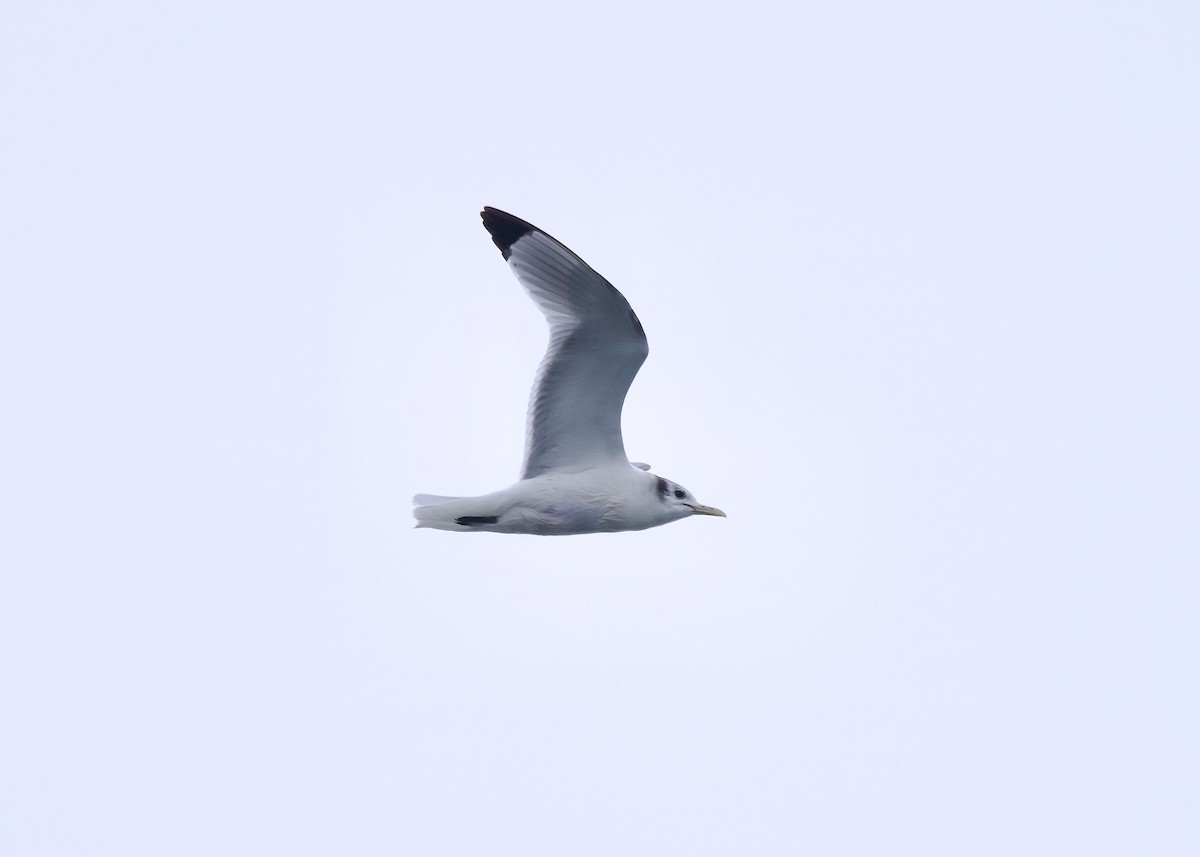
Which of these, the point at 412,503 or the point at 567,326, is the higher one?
the point at 567,326

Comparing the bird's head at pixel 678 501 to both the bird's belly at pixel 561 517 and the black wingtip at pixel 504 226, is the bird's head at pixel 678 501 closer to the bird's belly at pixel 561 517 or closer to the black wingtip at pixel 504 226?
the bird's belly at pixel 561 517

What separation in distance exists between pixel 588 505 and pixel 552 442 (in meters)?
0.57

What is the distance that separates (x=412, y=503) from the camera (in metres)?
11.7

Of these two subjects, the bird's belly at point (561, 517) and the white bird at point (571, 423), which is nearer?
the white bird at point (571, 423)

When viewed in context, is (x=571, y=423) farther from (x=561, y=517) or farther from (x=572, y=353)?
(x=561, y=517)

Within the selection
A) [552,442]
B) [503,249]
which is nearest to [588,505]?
[552,442]

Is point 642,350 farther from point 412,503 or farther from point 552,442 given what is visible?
point 412,503

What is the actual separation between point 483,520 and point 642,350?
161cm

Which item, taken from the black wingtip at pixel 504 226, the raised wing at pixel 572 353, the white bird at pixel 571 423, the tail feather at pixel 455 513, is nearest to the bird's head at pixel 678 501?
the white bird at pixel 571 423

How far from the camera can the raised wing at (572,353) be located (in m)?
11.5

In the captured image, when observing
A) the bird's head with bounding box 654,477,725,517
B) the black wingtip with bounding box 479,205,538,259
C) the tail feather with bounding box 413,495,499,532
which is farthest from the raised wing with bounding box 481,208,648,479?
the tail feather with bounding box 413,495,499,532

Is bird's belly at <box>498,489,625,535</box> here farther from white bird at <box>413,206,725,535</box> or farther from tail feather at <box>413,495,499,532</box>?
tail feather at <box>413,495,499,532</box>

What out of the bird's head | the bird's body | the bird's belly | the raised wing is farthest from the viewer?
the bird's head

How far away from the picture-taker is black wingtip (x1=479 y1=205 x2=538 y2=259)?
38.0 feet
